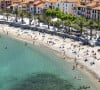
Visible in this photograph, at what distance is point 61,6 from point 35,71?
175 feet

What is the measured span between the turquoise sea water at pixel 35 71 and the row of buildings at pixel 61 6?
1073 inches

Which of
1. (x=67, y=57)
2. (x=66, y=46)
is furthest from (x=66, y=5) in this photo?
(x=67, y=57)

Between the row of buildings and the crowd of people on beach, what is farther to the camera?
the row of buildings

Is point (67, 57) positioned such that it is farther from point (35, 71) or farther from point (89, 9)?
point (89, 9)

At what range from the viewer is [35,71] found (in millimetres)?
70125

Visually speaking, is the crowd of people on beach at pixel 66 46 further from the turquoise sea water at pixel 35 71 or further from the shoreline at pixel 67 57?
the turquoise sea water at pixel 35 71

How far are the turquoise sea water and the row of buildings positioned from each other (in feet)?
89.4

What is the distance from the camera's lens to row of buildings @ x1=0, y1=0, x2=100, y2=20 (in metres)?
108

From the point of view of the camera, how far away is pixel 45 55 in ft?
268

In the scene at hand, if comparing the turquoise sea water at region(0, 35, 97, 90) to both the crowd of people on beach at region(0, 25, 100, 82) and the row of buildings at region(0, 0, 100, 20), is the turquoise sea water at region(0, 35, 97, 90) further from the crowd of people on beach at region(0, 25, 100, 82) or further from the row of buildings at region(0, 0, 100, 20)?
the row of buildings at region(0, 0, 100, 20)

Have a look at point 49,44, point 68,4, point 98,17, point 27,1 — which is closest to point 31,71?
point 49,44

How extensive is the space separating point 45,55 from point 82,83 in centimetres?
2163

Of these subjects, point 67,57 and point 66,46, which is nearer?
point 67,57

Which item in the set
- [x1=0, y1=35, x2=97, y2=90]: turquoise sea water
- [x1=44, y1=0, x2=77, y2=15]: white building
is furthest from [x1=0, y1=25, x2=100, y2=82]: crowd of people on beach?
[x1=44, y1=0, x2=77, y2=15]: white building
